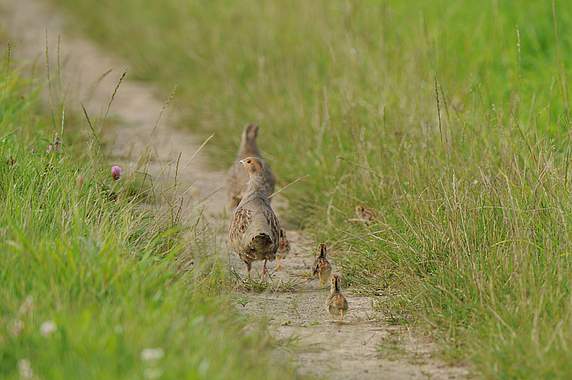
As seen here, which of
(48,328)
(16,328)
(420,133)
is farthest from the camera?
(420,133)

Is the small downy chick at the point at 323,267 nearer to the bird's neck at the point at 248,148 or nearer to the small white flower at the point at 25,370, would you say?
the bird's neck at the point at 248,148

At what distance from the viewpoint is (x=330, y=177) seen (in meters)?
8.49

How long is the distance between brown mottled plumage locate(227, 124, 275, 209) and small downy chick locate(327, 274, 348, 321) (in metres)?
1.83

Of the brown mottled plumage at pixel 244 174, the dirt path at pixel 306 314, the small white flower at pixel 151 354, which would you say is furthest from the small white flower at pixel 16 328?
the brown mottled plumage at pixel 244 174

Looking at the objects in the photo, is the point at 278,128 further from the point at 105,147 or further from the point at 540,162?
the point at 540,162

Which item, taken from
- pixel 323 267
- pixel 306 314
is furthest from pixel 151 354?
pixel 323 267

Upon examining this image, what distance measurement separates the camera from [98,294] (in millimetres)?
5191

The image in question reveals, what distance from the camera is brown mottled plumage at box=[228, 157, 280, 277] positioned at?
686 centimetres

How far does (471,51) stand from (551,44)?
88 cm

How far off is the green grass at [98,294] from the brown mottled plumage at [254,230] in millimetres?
394

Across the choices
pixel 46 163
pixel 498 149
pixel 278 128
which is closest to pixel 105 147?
pixel 278 128

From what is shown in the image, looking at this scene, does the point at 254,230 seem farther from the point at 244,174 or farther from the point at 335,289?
the point at 244,174

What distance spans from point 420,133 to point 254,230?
1.88 metres

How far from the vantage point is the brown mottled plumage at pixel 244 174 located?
334 inches
